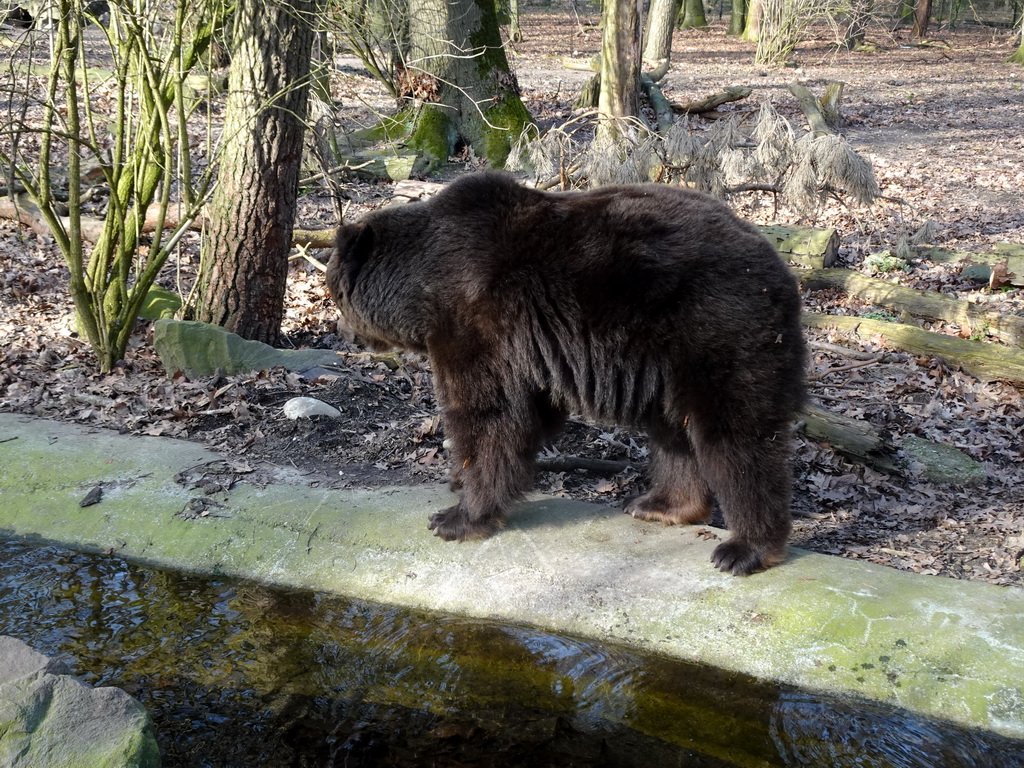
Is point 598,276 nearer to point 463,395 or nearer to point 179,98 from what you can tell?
point 463,395

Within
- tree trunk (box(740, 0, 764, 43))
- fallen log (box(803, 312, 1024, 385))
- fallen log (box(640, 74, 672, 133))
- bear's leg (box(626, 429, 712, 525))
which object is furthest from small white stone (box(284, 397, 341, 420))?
tree trunk (box(740, 0, 764, 43))

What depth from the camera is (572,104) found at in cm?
1842

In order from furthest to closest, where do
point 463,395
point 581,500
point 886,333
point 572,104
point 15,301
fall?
point 572,104 → point 15,301 → point 886,333 → point 581,500 → point 463,395

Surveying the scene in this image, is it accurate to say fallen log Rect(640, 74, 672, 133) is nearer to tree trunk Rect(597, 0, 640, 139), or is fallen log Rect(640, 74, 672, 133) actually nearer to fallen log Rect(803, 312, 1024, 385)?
tree trunk Rect(597, 0, 640, 139)

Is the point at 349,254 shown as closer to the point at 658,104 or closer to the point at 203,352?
the point at 203,352

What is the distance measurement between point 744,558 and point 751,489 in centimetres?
38

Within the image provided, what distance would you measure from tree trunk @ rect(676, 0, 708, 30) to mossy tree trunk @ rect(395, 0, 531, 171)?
29.4m

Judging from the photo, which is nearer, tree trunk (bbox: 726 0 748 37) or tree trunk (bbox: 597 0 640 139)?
tree trunk (bbox: 597 0 640 139)

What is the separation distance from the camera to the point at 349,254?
5543 mm

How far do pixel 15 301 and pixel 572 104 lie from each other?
1223 cm

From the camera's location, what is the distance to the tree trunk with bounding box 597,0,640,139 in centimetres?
1305

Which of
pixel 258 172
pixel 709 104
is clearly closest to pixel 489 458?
pixel 258 172

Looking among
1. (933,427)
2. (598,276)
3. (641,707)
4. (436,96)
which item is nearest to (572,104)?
(436,96)

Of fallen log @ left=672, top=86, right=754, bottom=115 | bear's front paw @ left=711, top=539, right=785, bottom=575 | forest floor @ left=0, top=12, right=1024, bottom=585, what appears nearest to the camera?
bear's front paw @ left=711, top=539, right=785, bottom=575
